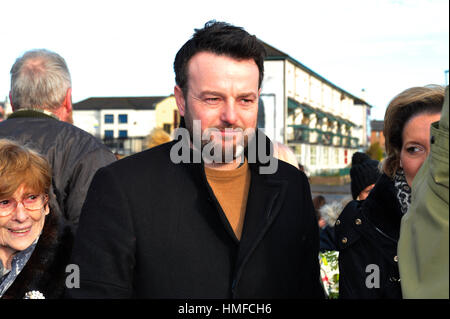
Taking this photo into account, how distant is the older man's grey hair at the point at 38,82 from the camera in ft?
11.6

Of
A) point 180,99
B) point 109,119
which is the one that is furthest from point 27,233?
point 109,119

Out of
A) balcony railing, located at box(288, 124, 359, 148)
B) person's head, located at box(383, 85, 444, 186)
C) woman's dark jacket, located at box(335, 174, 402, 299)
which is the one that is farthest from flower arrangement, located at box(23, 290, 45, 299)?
balcony railing, located at box(288, 124, 359, 148)

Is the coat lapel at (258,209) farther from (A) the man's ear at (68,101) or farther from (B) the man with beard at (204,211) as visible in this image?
(A) the man's ear at (68,101)

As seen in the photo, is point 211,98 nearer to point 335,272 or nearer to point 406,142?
point 406,142

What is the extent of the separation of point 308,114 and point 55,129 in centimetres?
5485

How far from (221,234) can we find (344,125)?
238 ft

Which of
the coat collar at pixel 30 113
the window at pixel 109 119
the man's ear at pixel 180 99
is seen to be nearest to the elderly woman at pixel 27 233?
the coat collar at pixel 30 113

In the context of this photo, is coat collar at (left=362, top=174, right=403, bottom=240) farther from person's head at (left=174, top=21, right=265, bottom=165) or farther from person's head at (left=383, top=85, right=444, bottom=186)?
person's head at (left=174, top=21, right=265, bottom=165)

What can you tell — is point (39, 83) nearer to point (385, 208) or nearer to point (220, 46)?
point (220, 46)

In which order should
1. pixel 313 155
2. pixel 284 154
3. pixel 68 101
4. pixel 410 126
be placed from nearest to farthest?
pixel 410 126
pixel 68 101
pixel 284 154
pixel 313 155

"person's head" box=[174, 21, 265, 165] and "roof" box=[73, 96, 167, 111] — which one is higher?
"roof" box=[73, 96, 167, 111]

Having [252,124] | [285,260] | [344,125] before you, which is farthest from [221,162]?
[344,125]

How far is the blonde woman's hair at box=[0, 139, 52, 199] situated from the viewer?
2.81 meters

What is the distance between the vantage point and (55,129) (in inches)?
134
